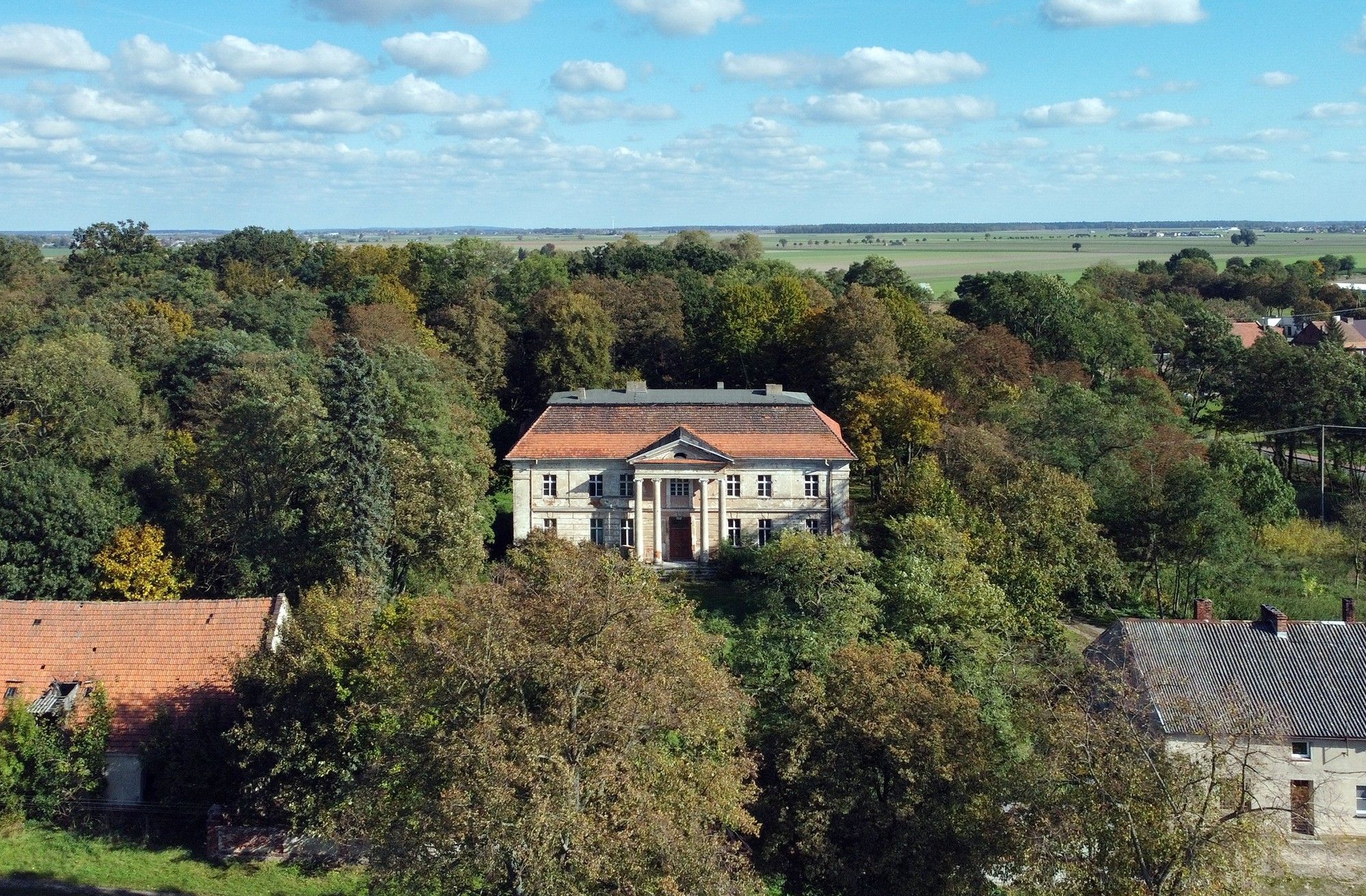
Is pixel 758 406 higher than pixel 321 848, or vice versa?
pixel 758 406

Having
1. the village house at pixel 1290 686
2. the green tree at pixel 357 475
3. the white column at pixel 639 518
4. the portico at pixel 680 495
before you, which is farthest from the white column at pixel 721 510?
the village house at pixel 1290 686

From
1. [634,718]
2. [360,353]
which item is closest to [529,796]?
[634,718]

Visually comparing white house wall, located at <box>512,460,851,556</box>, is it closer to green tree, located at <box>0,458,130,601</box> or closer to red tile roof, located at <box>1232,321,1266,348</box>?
green tree, located at <box>0,458,130,601</box>

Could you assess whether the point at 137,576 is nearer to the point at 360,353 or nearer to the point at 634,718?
the point at 360,353

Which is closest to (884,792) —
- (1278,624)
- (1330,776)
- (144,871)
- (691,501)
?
(1330,776)

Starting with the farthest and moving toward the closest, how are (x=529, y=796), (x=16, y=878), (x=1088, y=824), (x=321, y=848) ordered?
(x=321, y=848) < (x=16, y=878) < (x=1088, y=824) < (x=529, y=796)
